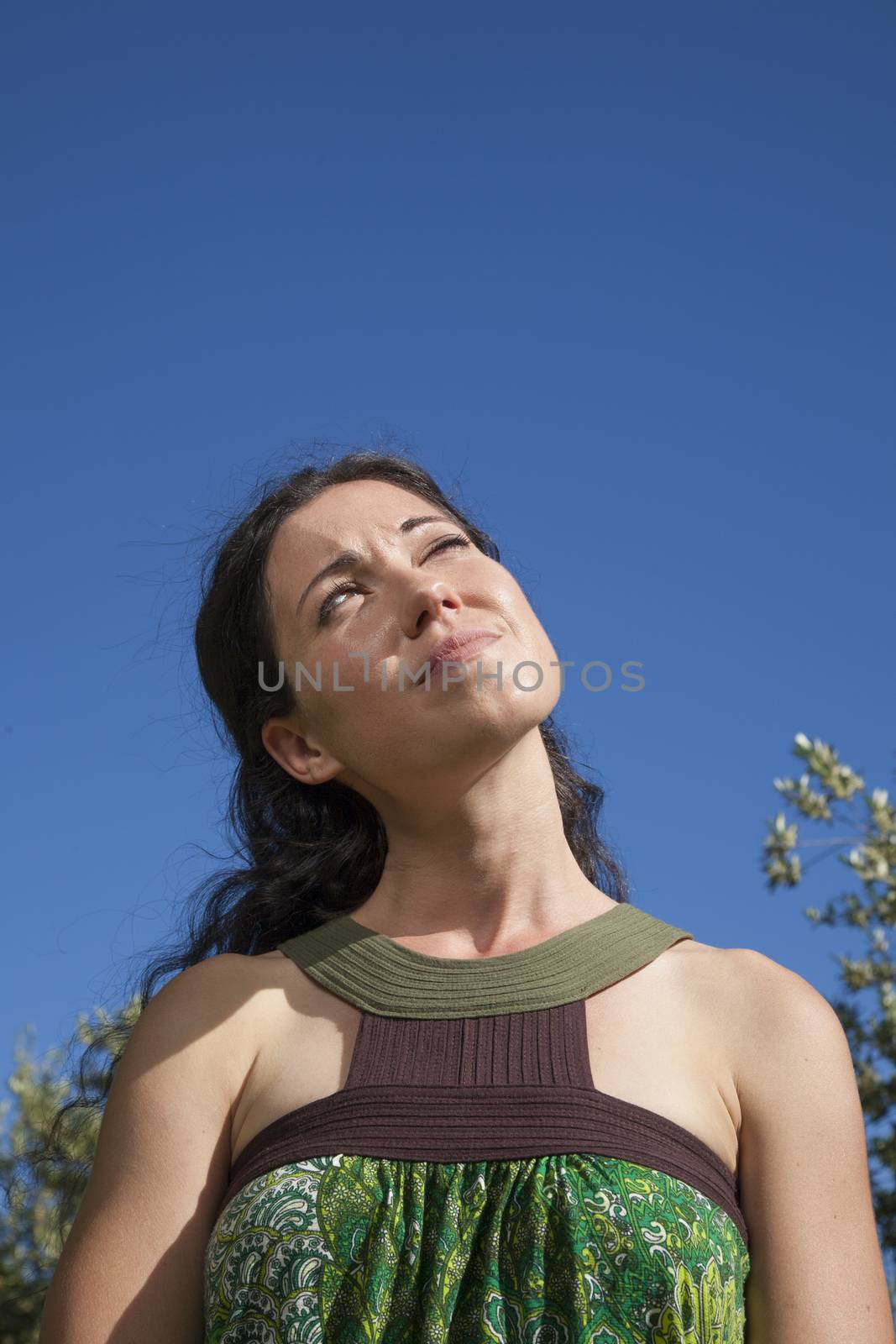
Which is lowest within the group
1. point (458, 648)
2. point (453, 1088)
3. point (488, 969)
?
point (453, 1088)

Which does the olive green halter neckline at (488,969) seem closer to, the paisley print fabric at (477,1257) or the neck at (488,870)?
the neck at (488,870)

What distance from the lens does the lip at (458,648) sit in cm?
259

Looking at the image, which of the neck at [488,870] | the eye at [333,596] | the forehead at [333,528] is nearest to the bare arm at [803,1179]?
the neck at [488,870]

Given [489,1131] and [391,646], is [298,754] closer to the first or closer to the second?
[391,646]

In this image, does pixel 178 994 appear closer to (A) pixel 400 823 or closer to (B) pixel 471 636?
(A) pixel 400 823

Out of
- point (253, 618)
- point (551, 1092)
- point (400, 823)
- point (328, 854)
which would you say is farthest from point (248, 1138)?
point (253, 618)

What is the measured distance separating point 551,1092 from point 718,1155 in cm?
30

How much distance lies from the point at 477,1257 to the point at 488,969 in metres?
0.53

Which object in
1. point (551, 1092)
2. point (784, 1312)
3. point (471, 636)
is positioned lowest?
point (784, 1312)

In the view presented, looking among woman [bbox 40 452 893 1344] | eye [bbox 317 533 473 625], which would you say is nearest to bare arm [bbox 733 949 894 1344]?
woman [bbox 40 452 893 1344]

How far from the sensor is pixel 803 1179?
2221 mm

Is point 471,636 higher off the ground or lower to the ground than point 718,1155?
higher

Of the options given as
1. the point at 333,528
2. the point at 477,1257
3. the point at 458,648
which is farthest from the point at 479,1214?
the point at 333,528

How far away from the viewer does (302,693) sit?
2.92m
